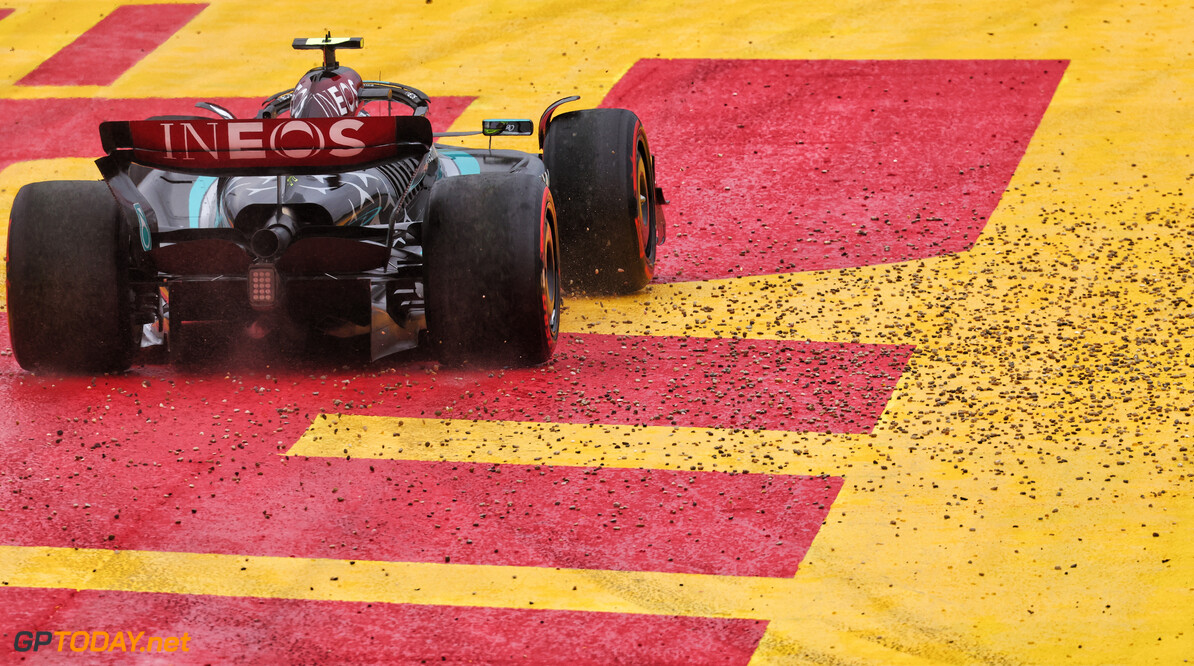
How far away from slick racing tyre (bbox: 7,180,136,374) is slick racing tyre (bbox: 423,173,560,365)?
1.91 meters

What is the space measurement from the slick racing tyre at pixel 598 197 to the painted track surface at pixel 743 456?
1.06ft

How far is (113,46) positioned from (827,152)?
10.1 meters

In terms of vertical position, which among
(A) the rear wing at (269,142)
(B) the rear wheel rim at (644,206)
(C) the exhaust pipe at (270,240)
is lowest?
(B) the rear wheel rim at (644,206)

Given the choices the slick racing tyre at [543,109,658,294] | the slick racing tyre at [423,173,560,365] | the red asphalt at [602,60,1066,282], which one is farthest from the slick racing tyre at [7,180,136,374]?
the red asphalt at [602,60,1066,282]

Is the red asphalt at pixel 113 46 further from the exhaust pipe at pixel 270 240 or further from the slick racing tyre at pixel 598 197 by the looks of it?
the exhaust pipe at pixel 270 240

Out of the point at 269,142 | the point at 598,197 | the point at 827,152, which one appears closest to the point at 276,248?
the point at 269,142

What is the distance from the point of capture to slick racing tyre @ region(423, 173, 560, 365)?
9.48m

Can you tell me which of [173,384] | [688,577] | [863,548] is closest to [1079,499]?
[863,548]

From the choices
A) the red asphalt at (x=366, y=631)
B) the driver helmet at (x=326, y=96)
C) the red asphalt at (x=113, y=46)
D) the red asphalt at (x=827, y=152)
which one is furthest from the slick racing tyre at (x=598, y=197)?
the red asphalt at (x=113, y=46)

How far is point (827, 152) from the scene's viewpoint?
51.5 feet

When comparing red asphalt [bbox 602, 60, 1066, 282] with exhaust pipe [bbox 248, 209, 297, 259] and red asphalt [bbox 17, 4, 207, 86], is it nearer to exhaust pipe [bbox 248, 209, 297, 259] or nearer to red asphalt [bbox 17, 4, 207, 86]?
exhaust pipe [bbox 248, 209, 297, 259]

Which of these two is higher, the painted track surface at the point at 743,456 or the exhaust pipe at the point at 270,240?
the exhaust pipe at the point at 270,240

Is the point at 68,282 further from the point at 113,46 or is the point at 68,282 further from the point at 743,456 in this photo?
the point at 113,46

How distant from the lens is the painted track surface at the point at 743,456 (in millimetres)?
6711
